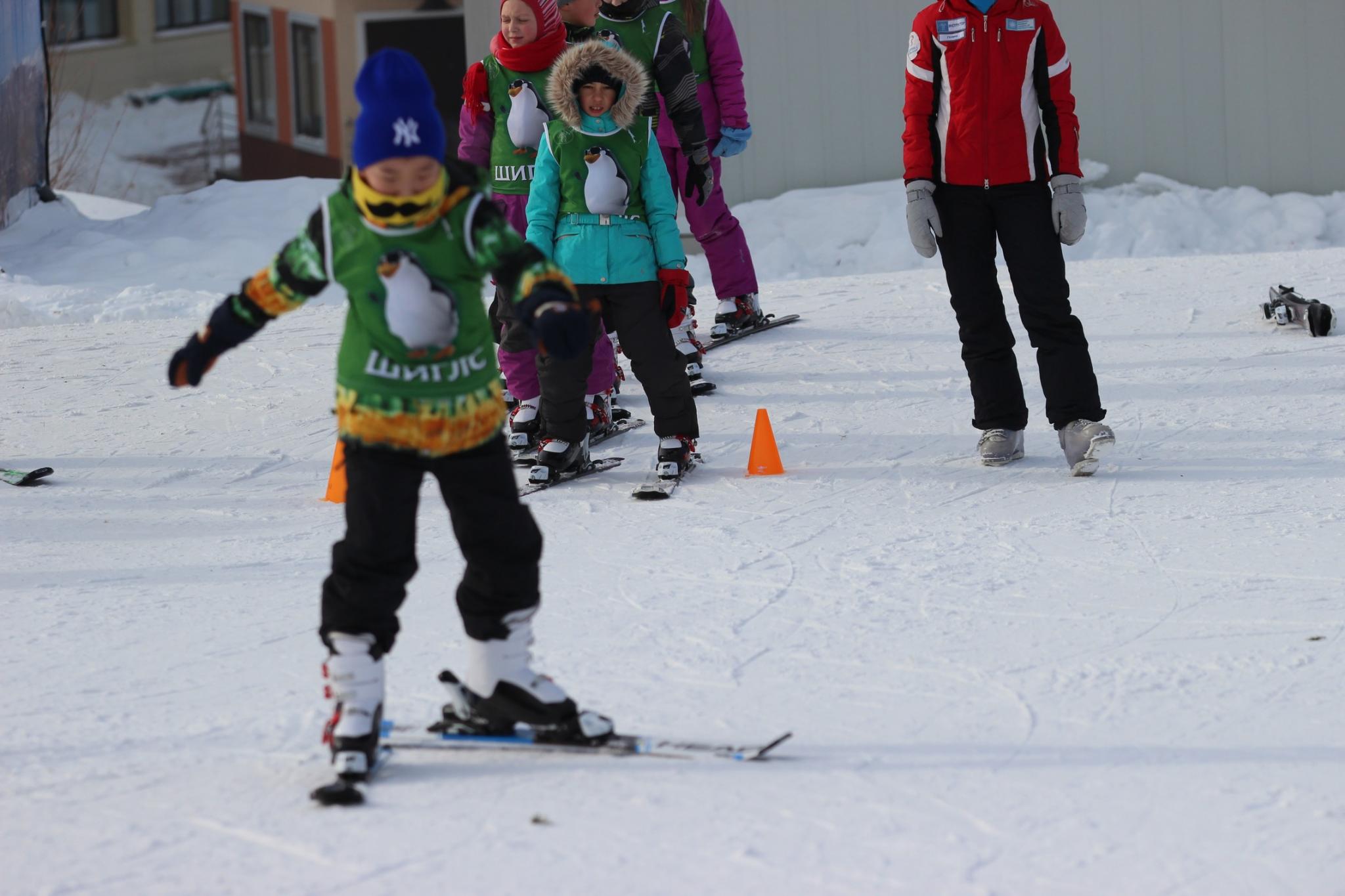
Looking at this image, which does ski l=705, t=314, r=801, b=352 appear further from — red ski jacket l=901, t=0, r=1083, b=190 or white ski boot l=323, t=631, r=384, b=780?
white ski boot l=323, t=631, r=384, b=780

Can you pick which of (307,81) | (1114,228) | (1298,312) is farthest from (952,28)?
(307,81)

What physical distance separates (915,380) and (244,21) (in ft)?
60.9

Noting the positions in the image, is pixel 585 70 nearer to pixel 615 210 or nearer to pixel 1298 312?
pixel 615 210

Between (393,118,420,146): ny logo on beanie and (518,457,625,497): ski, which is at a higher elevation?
(393,118,420,146): ny logo on beanie

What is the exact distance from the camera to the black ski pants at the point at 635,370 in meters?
5.76

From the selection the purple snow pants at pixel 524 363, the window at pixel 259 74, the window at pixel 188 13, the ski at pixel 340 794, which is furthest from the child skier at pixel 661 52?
the window at pixel 188 13

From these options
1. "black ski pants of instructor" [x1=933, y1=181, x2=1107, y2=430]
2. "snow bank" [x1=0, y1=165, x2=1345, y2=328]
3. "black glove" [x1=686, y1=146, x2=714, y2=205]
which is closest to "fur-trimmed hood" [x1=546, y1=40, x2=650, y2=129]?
"black ski pants of instructor" [x1=933, y1=181, x2=1107, y2=430]

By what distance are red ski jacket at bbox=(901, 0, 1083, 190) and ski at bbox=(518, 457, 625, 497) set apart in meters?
1.53

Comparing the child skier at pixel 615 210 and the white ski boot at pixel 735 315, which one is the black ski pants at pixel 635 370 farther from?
the white ski boot at pixel 735 315

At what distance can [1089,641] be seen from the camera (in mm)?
4145

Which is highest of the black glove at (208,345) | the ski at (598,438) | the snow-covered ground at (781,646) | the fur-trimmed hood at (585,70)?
the fur-trimmed hood at (585,70)

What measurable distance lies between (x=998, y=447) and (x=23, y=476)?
361 cm

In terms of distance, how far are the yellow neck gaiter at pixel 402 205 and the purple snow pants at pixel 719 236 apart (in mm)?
3817

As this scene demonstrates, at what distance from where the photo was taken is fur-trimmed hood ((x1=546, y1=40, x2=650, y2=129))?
18.0 feet
